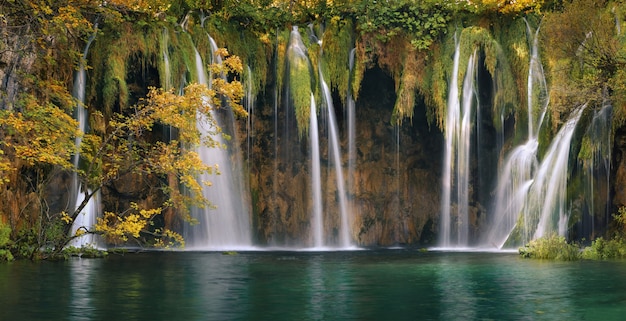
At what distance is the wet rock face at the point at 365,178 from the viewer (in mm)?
30625

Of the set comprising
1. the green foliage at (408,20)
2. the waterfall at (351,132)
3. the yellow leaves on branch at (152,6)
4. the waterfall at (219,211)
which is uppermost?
the yellow leaves on branch at (152,6)

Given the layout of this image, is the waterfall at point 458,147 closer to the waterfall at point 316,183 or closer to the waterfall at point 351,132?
the waterfall at point 351,132

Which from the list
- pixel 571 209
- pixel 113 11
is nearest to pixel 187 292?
pixel 113 11

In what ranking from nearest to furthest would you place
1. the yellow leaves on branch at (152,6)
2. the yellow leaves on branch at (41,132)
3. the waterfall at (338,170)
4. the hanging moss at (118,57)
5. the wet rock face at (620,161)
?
1. the yellow leaves on branch at (41,132)
2. the wet rock face at (620,161)
3. the hanging moss at (118,57)
4. the waterfall at (338,170)
5. the yellow leaves on branch at (152,6)

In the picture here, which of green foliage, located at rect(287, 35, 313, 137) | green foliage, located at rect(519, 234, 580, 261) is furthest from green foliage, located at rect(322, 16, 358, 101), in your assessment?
green foliage, located at rect(519, 234, 580, 261)

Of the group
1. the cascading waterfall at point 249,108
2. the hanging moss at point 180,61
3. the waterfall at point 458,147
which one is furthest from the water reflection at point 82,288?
the waterfall at point 458,147

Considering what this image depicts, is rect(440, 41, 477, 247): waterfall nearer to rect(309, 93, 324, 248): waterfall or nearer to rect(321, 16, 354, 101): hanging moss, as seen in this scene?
rect(321, 16, 354, 101): hanging moss

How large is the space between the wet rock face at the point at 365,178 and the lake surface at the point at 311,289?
8488 mm

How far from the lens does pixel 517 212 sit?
27.9 meters

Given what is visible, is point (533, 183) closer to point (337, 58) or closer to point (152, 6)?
point (337, 58)

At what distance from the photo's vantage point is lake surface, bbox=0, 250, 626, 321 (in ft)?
40.8

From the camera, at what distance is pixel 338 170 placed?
100ft

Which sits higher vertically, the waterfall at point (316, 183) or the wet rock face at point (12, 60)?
the wet rock face at point (12, 60)

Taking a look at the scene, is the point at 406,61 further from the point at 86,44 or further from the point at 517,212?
the point at 86,44
